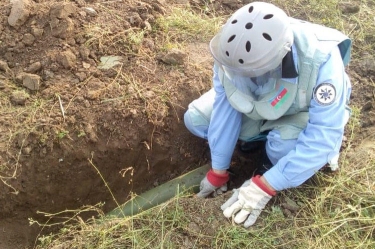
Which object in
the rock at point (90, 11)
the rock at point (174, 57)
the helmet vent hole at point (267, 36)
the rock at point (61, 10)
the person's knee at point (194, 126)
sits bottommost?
the person's knee at point (194, 126)

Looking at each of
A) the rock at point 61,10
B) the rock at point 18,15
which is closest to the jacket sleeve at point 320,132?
the rock at point 61,10

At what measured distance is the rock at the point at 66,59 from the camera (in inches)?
120

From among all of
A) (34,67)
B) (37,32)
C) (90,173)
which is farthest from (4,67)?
(90,173)

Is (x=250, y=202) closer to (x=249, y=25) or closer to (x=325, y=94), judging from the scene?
(x=325, y=94)

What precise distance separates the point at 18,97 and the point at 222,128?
1.17 metres

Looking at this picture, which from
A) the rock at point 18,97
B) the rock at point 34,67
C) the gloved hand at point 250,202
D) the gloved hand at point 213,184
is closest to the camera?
the gloved hand at point 250,202

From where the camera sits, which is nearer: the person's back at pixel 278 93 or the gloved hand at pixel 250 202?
the person's back at pixel 278 93

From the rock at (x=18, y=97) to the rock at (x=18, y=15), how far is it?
472 millimetres

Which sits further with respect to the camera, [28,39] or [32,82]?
[28,39]

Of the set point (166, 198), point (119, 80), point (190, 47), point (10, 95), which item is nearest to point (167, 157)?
point (166, 198)

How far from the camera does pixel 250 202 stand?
97.0 inches

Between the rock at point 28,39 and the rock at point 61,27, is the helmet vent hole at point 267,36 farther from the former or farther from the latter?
the rock at point 28,39

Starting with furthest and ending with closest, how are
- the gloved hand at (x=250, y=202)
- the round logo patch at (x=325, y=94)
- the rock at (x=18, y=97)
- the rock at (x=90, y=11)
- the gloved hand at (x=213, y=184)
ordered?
the rock at (x=90, y=11)
the rock at (x=18, y=97)
the gloved hand at (x=213, y=184)
the gloved hand at (x=250, y=202)
the round logo patch at (x=325, y=94)

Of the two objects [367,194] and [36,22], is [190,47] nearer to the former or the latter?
[36,22]
